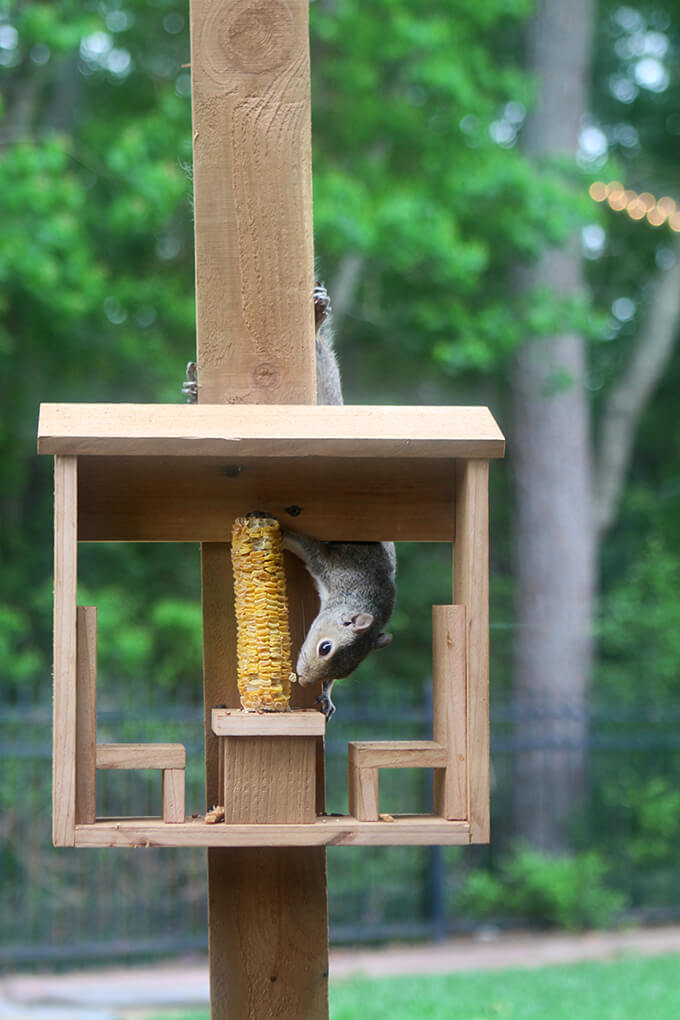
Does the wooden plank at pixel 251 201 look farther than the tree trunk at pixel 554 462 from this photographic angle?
No

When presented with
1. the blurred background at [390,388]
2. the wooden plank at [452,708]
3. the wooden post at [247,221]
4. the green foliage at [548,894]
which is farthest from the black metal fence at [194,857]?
the wooden plank at [452,708]

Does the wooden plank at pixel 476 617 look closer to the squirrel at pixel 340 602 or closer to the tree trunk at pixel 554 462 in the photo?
the squirrel at pixel 340 602

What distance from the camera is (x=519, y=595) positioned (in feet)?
31.9

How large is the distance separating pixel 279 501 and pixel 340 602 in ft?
0.60

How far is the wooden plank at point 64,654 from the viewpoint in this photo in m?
1.66

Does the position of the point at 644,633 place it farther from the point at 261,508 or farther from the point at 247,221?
the point at 247,221

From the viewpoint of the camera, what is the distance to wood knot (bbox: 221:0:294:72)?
1977mm

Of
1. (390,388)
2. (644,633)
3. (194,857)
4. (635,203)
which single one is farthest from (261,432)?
(644,633)

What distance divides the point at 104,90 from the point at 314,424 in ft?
29.1

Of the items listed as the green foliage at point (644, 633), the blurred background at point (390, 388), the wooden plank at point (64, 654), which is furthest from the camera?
the green foliage at point (644, 633)

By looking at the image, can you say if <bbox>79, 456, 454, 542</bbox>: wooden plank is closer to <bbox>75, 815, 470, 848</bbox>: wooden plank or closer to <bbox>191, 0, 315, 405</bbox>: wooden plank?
<bbox>191, 0, 315, 405</bbox>: wooden plank

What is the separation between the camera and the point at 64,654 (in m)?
1.69

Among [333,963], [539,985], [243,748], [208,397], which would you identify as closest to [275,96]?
[208,397]

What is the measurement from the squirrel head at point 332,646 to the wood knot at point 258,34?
84 centimetres
